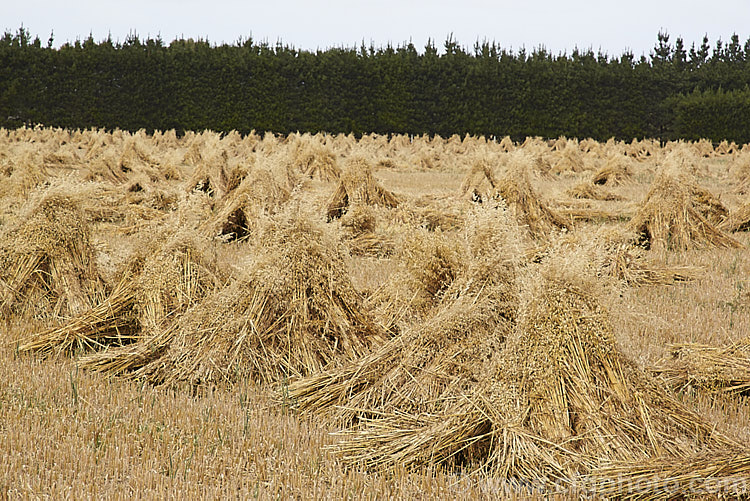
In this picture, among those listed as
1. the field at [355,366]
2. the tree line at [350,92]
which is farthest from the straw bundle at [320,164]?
the tree line at [350,92]

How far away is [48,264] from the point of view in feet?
16.5

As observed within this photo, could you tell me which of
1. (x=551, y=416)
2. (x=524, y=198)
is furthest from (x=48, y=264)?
(x=524, y=198)

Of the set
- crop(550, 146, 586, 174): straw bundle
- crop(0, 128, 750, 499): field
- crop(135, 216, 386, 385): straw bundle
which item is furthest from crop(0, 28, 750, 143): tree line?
crop(135, 216, 386, 385): straw bundle

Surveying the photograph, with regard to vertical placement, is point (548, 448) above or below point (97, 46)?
below

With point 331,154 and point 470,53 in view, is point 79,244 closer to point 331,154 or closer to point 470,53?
point 331,154

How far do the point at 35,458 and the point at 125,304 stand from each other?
1.87 metres

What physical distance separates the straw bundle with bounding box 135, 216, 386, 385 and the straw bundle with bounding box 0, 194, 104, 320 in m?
1.25

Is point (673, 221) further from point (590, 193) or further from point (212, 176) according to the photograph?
point (212, 176)

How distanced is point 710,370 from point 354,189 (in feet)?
17.8

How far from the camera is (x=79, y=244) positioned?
16.8 ft

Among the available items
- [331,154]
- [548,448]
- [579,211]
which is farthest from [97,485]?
[331,154]

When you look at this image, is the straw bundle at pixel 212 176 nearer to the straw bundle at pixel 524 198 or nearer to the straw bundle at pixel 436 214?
the straw bundle at pixel 436 214

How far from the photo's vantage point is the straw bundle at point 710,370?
368 centimetres

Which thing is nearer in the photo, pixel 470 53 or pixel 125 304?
pixel 125 304
